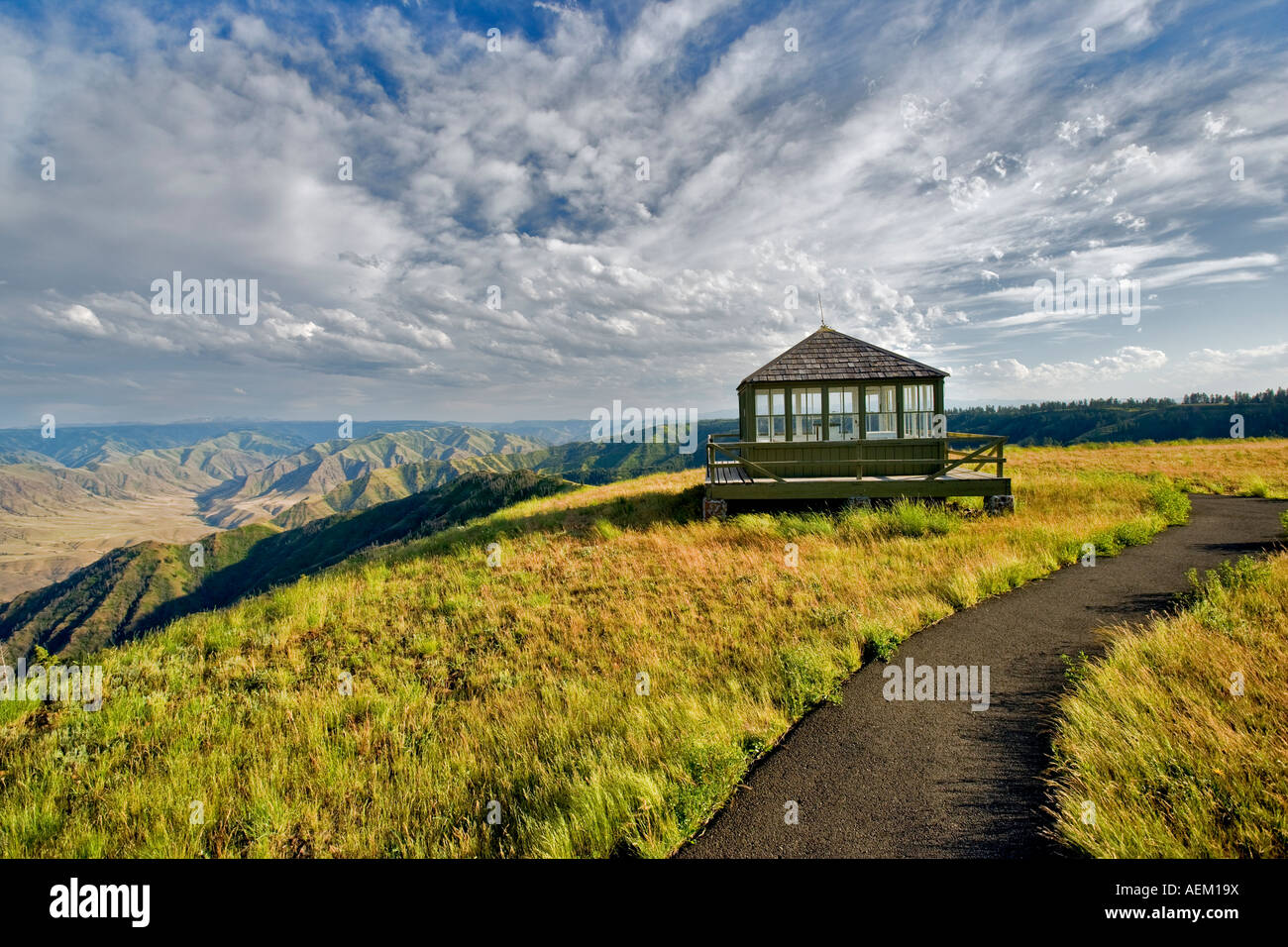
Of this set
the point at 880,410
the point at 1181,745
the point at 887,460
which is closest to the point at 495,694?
the point at 1181,745

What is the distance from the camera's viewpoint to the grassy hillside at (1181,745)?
3.44m

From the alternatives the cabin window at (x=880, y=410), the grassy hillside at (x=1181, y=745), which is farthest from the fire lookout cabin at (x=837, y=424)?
the grassy hillside at (x=1181, y=745)

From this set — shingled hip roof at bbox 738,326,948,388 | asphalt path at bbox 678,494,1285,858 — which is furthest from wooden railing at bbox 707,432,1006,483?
asphalt path at bbox 678,494,1285,858

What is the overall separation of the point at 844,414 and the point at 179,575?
739ft

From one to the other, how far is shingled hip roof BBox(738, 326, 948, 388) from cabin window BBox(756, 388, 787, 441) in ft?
2.55

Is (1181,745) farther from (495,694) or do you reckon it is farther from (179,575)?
(179,575)

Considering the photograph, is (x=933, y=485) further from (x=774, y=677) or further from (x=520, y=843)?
(x=520, y=843)

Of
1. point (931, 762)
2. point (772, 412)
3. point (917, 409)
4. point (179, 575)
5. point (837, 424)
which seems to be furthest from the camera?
point (179, 575)

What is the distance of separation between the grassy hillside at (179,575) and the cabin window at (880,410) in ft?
353

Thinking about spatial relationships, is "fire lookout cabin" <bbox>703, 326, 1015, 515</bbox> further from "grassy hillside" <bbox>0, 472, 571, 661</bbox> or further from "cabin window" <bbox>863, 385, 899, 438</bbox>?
"grassy hillside" <bbox>0, 472, 571, 661</bbox>

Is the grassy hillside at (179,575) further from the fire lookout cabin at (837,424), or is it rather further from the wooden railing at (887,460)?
the wooden railing at (887,460)

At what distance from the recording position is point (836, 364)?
1773 centimetres

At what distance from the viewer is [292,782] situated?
5371 mm

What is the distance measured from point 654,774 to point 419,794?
7.95 feet
